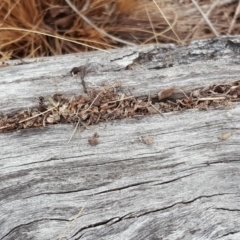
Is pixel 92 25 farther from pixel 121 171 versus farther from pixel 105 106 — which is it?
pixel 121 171

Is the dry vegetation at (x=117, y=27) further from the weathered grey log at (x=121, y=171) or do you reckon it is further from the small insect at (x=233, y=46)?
the small insect at (x=233, y=46)

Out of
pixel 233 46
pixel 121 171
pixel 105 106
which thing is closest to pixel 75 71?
pixel 105 106

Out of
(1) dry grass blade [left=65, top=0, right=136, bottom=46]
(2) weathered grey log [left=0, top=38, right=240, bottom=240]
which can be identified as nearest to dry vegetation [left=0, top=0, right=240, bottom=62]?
(1) dry grass blade [left=65, top=0, right=136, bottom=46]

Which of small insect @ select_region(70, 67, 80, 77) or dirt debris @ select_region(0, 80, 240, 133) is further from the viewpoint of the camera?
small insect @ select_region(70, 67, 80, 77)

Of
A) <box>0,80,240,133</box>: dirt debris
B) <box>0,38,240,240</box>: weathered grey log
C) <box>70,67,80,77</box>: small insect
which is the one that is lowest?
<box>0,38,240,240</box>: weathered grey log

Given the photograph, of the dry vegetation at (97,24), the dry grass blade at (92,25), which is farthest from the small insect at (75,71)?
the dry grass blade at (92,25)

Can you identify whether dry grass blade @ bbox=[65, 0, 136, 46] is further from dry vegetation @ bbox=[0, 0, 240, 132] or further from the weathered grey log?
the weathered grey log
